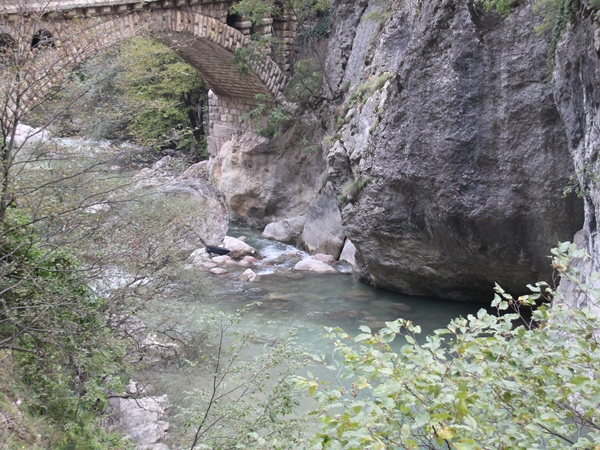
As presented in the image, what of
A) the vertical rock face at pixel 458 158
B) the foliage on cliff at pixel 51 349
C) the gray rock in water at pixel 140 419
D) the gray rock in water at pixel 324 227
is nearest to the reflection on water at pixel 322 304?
the vertical rock face at pixel 458 158

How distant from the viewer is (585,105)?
6.68m

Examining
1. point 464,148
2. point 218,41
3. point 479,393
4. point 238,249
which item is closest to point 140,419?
point 479,393

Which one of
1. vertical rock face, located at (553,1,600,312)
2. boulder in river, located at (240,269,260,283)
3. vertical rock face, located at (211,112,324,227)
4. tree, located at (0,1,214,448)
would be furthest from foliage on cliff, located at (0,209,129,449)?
vertical rock face, located at (211,112,324,227)

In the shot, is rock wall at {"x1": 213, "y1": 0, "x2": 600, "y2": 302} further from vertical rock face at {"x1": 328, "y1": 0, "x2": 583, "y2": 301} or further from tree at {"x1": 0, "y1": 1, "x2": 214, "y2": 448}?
tree at {"x1": 0, "y1": 1, "x2": 214, "y2": 448}

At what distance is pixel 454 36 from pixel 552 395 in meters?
7.46

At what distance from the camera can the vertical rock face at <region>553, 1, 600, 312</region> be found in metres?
6.34

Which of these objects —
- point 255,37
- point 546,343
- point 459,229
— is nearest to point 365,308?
point 459,229

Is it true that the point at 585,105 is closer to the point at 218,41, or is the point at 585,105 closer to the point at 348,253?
the point at 348,253

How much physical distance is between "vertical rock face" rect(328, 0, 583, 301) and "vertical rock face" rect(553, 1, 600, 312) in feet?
4.06

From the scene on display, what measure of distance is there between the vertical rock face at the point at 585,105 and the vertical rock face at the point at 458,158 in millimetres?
1238

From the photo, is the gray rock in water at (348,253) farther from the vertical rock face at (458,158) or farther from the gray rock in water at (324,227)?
the vertical rock face at (458,158)

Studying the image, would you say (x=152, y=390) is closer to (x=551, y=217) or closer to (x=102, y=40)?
(x=102, y=40)

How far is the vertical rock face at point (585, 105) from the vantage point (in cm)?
634

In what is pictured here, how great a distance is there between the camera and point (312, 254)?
15164 mm
